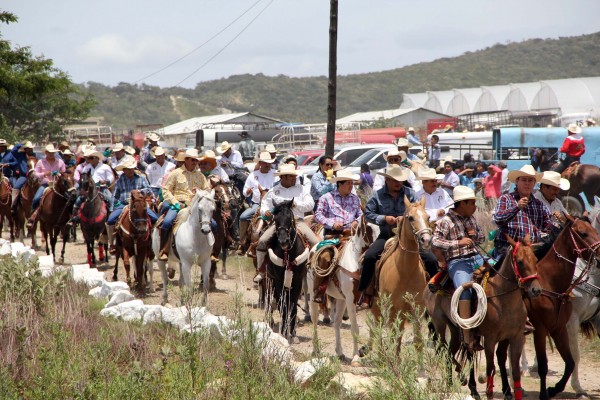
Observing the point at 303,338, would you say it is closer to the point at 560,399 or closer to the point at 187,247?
the point at 187,247

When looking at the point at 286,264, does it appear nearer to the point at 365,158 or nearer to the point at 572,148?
the point at 572,148

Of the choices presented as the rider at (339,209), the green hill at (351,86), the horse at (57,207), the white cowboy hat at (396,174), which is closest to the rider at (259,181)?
the rider at (339,209)

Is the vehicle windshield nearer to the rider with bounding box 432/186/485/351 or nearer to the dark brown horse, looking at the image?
the dark brown horse

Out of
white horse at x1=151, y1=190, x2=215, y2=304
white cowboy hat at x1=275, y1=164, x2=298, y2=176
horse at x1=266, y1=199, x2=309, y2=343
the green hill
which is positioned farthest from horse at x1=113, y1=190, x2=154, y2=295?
the green hill

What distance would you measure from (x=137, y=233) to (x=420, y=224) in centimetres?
783

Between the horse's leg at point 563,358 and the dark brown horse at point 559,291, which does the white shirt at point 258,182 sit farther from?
the horse's leg at point 563,358

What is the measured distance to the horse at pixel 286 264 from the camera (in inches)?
470

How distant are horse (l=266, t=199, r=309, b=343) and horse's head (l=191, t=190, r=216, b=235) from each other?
1658 mm

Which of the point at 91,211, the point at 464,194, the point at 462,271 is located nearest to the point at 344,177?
the point at 464,194

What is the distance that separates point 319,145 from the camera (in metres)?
34.7

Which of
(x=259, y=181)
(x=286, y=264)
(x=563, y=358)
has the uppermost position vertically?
(x=259, y=181)

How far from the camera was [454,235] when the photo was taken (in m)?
9.36

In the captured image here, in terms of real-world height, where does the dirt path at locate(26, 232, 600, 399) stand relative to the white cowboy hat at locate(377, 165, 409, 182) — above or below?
A: below

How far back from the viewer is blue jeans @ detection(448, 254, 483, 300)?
29.8ft
